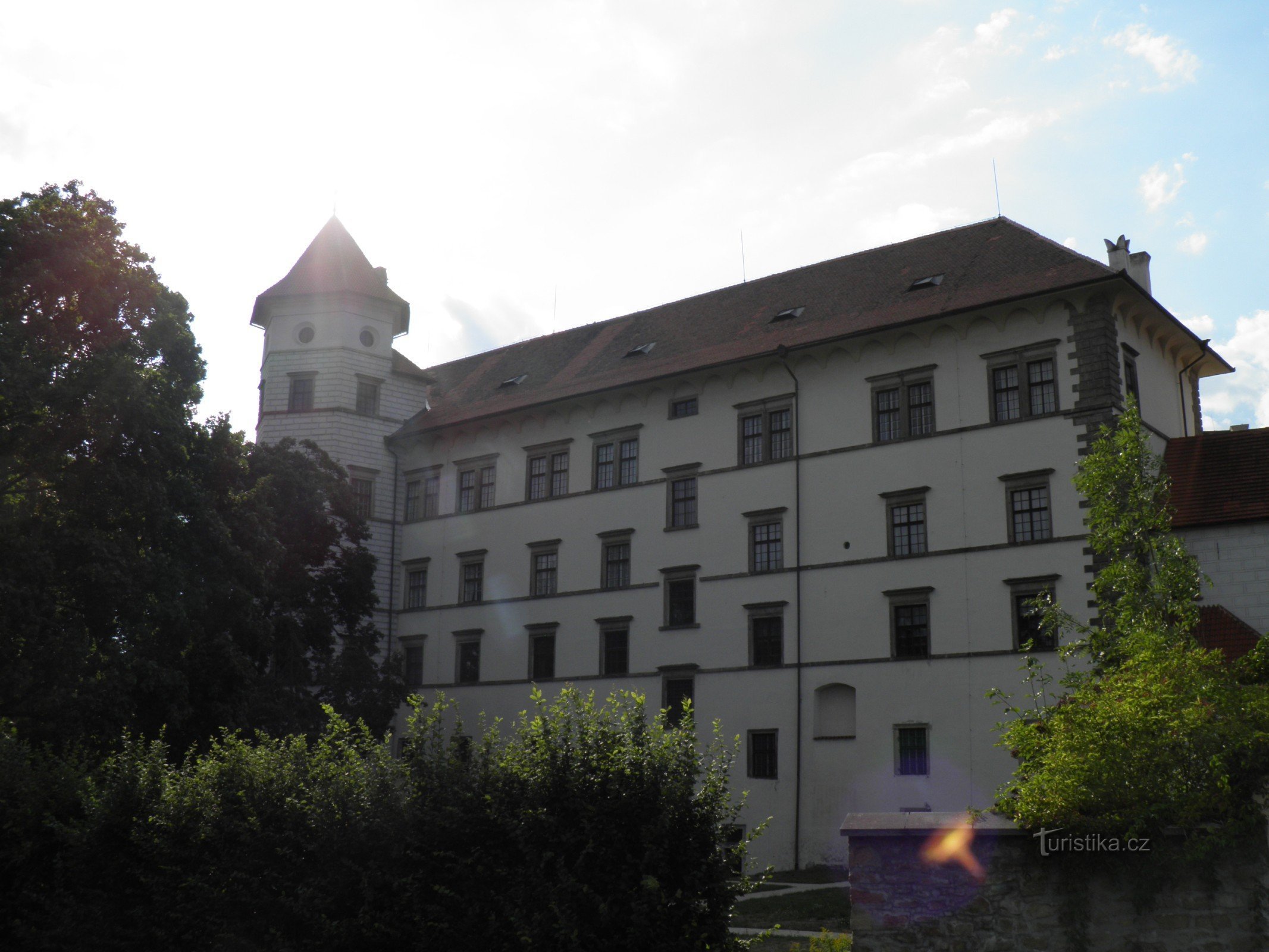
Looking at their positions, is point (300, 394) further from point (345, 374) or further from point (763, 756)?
point (763, 756)

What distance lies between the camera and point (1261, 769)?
11891 mm

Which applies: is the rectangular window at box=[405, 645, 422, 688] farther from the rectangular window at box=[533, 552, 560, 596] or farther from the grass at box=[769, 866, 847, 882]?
the grass at box=[769, 866, 847, 882]

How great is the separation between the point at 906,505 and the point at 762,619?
5.01m

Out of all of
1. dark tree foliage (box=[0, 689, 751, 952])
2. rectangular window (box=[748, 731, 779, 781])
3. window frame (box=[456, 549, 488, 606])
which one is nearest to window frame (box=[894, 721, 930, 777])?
rectangular window (box=[748, 731, 779, 781])

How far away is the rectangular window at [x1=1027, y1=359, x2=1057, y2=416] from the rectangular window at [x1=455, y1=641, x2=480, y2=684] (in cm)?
1916

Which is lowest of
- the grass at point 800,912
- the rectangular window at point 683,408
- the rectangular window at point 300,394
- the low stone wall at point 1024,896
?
the grass at point 800,912

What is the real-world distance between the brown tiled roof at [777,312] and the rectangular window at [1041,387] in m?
1.76

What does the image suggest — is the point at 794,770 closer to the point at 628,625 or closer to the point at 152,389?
the point at 628,625

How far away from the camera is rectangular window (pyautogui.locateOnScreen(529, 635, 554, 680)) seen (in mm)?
38500

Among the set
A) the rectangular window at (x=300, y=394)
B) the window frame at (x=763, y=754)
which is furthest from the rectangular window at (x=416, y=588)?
the window frame at (x=763, y=754)

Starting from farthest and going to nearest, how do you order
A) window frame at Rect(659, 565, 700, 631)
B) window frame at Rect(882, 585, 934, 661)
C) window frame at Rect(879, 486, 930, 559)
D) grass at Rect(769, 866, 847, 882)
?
1. window frame at Rect(659, 565, 700, 631)
2. window frame at Rect(879, 486, 930, 559)
3. window frame at Rect(882, 585, 934, 661)
4. grass at Rect(769, 866, 847, 882)

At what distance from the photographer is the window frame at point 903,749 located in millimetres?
29938

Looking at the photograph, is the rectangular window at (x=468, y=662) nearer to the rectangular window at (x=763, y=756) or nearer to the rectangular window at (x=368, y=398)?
the rectangular window at (x=368, y=398)

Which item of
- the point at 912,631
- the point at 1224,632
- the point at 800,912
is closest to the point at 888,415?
the point at 912,631
